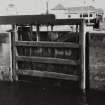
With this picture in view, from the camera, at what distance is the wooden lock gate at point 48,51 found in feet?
32.8

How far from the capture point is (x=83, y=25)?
32.2ft

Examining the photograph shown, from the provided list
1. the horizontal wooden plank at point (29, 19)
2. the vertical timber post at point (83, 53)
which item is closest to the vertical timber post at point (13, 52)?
the horizontal wooden plank at point (29, 19)

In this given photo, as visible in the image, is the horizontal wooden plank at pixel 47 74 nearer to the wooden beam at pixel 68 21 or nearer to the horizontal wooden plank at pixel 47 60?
the horizontal wooden plank at pixel 47 60

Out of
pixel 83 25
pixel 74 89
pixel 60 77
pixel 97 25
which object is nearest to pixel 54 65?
pixel 60 77

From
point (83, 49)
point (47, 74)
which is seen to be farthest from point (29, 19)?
point (83, 49)

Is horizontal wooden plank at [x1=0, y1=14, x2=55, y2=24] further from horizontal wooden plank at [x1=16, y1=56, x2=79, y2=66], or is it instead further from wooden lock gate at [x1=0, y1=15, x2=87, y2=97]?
horizontal wooden plank at [x1=16, y1=56, x2=79, y2=66]

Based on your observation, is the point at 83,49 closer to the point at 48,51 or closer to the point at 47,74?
the point at 48,51

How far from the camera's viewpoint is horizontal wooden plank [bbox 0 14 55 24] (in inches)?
403

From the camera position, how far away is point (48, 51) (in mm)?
10680

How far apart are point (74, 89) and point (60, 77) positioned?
27.5 inches

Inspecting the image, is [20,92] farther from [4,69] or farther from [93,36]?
[93,36]

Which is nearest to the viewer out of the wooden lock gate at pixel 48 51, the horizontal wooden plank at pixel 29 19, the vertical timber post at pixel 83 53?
the vertical timber post at pixel 83 53

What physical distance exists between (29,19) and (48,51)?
1.46 metres

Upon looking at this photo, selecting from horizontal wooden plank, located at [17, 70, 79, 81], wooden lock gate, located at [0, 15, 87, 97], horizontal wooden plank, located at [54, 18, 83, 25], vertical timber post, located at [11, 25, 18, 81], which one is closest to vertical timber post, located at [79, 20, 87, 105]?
wooden lock gate, located at [0, 15, 87, 97]
